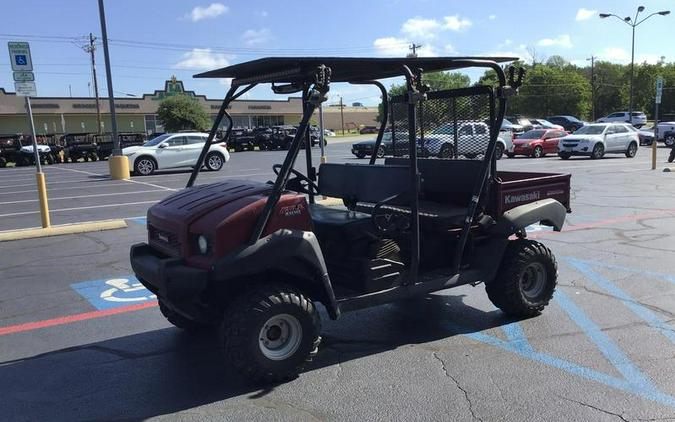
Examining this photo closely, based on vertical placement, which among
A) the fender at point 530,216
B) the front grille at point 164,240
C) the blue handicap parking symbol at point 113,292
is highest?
the front grille at point 164,240

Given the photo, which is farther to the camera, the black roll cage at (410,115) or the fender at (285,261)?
the black roll cage at (410,115)

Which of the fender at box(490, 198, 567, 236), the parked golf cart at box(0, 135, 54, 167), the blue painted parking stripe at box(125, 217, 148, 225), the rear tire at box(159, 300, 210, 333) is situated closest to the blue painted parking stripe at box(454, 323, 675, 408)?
the fender at box(490, 198, 567, 236)

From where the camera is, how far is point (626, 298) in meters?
5.52

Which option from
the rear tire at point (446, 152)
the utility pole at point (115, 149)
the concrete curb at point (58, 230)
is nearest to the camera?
the rear tire at point (446, 152)

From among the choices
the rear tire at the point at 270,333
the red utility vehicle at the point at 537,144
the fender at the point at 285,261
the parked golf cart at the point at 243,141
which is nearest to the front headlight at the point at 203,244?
the fender at the point at 285,261

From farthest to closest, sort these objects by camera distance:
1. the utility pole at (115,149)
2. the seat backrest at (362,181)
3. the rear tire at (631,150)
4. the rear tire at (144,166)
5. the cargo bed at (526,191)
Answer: the rear tire at (631,150) < the rear tire at (144,166) < the utility pole at (115,149) < the cargo bed at (526,191) < the seat backrest at (362,181)

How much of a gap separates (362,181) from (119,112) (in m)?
69.1

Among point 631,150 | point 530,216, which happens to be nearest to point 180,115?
point 631,150

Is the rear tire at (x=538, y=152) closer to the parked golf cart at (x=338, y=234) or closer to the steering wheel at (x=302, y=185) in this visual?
the parked golf cart at (x=338, y=234)

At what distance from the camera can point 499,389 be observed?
3.70 m

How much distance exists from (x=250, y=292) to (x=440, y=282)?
5.15 ft

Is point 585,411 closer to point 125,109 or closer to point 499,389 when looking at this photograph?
point 499,389

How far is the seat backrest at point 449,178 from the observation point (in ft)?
16.0

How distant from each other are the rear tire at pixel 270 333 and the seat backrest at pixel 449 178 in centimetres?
173
